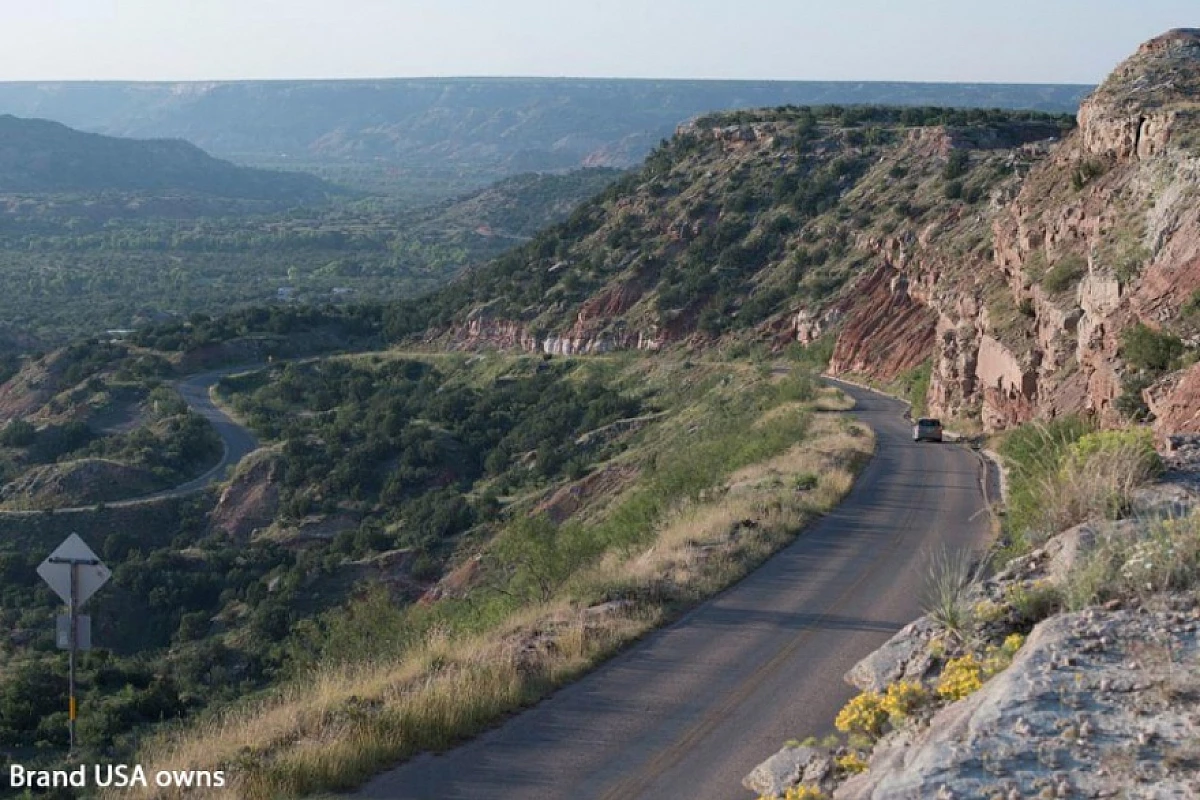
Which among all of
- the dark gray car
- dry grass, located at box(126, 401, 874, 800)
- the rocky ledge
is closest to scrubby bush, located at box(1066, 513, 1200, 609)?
the rocky ledge

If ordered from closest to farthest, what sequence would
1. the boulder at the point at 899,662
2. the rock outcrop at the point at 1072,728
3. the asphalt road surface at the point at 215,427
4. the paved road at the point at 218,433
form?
the rock outcrop at the point at 1072,728
the boulder at the point at 899,662
the paved road at the point at 218,433
the asphalt road surface at the point at 215,427

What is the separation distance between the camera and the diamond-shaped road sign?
1168 cm

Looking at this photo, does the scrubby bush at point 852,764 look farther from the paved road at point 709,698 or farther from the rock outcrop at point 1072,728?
the paved road at point 709,698

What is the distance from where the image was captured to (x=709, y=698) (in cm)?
1070

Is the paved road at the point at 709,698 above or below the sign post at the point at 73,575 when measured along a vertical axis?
below

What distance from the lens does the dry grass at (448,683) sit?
366 inches

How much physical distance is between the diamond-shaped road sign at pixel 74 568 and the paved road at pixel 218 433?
3720 centimetres

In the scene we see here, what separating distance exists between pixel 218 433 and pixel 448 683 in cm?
5000

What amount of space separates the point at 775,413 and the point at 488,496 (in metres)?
10.9

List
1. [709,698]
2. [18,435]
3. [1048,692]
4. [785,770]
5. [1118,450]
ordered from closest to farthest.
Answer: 1. [1048,692]
2. [785,770]
3. [709,698]
4. [1118,450]
5. [18,435]

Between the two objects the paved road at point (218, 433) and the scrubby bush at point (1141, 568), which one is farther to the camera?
the paved road at point (218, 433)

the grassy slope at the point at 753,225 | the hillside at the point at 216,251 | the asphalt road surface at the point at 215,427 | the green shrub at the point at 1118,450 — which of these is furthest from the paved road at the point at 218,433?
the green shrub at the point at 1118,450

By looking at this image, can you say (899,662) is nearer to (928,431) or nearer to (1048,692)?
(1048,692)

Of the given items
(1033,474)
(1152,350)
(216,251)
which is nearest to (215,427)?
(1152,350)
